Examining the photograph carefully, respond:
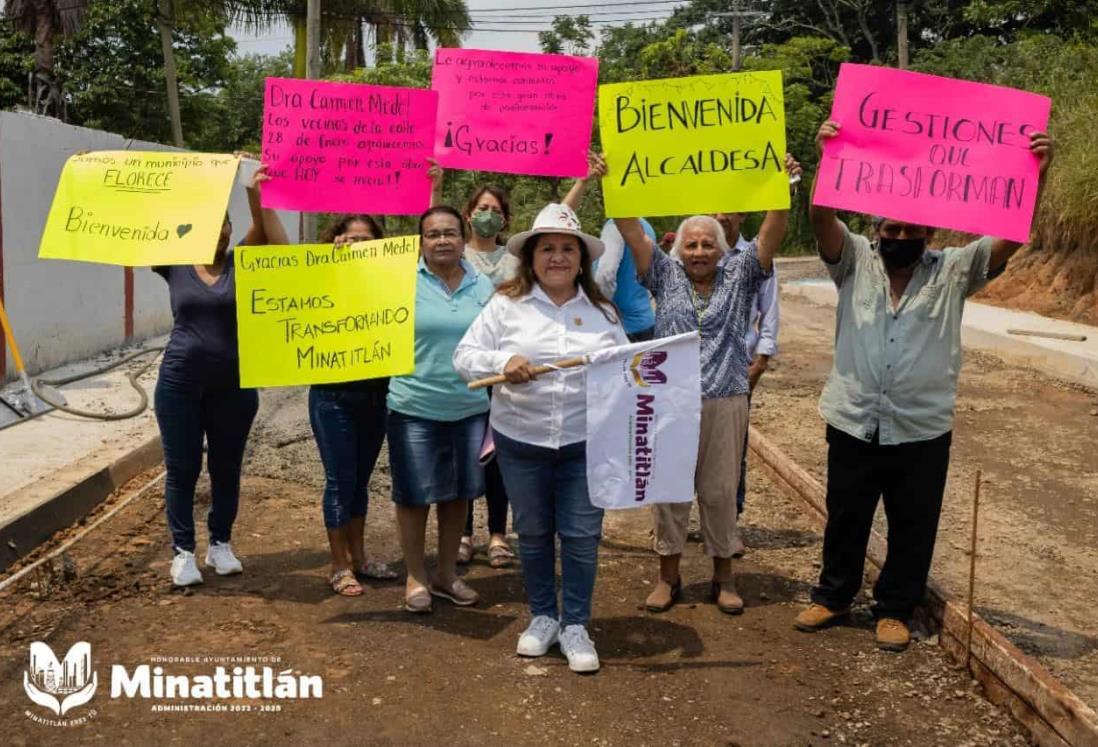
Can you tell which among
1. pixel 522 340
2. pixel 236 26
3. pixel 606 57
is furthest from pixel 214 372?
pixel 606 57

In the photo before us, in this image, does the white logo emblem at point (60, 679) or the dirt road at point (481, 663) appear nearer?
the dirt road at point (481, 663)

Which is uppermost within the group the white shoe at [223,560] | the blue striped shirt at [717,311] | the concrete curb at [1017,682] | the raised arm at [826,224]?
the raised arm at [826,224]

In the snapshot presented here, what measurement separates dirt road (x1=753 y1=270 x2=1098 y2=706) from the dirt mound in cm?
301

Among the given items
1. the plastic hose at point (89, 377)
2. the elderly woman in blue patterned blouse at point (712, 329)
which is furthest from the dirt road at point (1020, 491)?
the plastic hose at point (89, 377)

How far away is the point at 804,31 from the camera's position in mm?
46000

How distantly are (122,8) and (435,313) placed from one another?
23556 millimetres

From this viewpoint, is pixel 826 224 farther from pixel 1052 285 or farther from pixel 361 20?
pixel 361 20

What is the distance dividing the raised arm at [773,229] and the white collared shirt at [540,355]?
0.81 metres

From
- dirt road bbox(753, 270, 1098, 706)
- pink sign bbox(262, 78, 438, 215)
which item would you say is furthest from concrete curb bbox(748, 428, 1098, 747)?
pink sign bbox(262, 78, 438, 215)

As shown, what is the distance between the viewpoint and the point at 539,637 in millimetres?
4629

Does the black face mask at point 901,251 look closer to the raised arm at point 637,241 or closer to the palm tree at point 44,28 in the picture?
the raised arm at point 637,241

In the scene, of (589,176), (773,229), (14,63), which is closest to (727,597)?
(773,229)

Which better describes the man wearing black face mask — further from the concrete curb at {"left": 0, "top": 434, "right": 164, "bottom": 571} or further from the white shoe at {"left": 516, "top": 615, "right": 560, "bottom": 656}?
the concrete curb at {"left": 0, "top": 434, "right": 164, "bottom": 571}

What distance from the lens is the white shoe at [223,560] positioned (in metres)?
5.56
